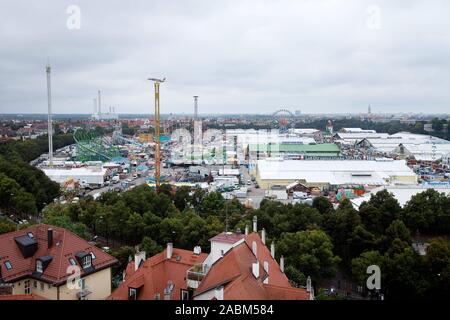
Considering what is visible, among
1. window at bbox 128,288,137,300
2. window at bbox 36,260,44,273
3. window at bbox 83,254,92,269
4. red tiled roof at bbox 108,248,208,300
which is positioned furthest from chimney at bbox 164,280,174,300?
window at bbox 36,260,44,273

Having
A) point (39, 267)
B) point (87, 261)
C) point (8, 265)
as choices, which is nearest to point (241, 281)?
point (87, 261)

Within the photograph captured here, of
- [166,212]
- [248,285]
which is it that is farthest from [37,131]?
[248,285]

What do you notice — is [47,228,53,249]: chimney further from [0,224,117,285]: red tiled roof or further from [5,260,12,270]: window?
[5,260,12,270]: window

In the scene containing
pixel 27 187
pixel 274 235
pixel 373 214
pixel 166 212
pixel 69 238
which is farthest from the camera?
pixel 27 187

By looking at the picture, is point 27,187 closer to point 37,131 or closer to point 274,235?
point 274,235
